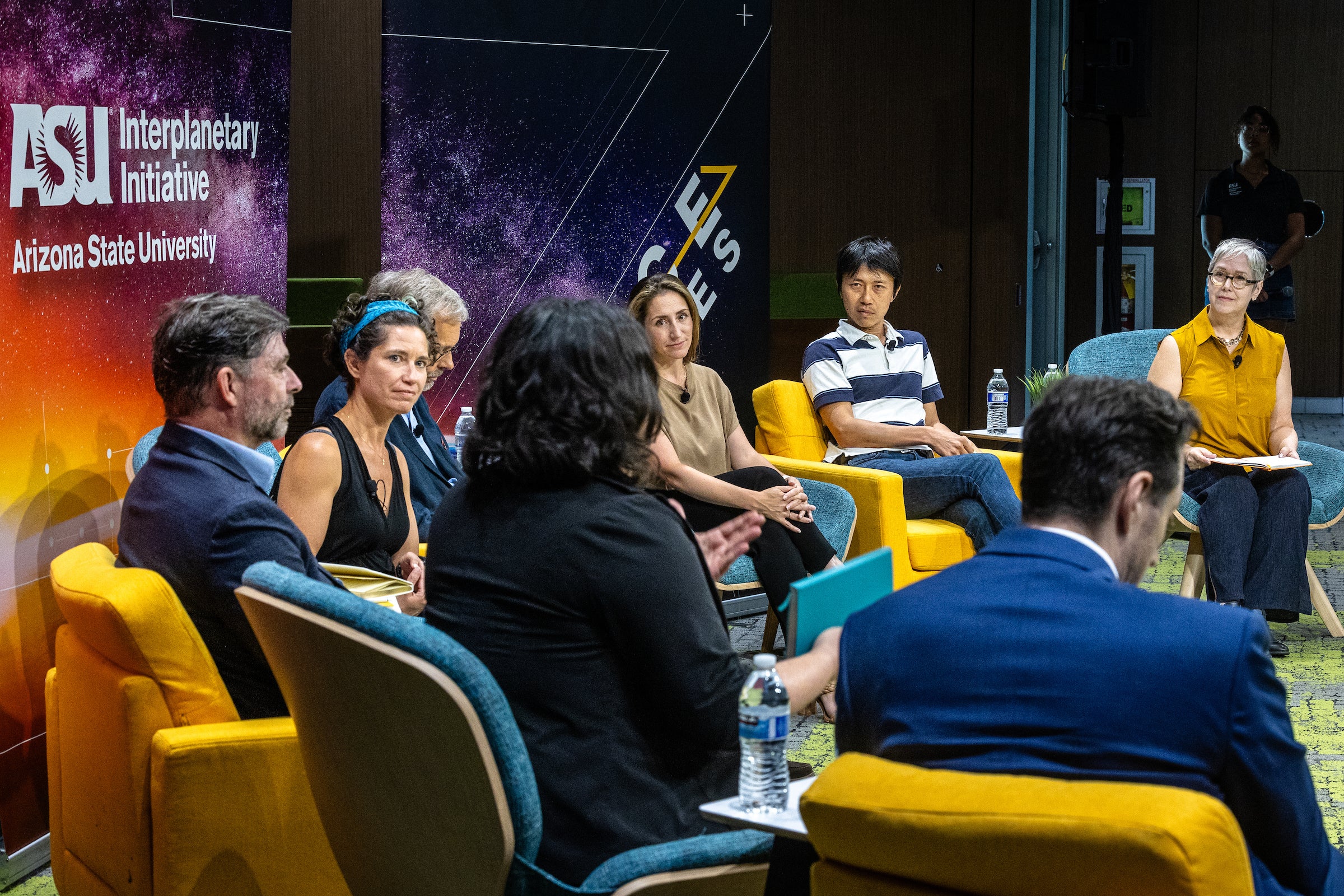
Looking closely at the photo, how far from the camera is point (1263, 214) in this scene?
8.11 metres

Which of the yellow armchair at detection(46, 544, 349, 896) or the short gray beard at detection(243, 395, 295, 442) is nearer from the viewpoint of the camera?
the yellow armchair at detection(46, 544, 349, 896)

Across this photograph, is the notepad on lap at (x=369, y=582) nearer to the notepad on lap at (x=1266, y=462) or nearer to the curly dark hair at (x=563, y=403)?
the curly dark hair at (x=563, y=403)

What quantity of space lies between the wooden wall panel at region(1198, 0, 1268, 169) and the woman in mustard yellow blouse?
584 centimetres

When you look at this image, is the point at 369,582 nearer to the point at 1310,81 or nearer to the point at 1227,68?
the point at 1227,68

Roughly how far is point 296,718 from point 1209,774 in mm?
1235

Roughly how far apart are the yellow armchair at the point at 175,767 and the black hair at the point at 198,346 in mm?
351

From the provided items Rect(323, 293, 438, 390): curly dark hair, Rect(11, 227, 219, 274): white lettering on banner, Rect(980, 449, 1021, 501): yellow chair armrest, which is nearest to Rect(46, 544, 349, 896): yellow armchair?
Rect(11, 227, 219, 274): white lettering on banner

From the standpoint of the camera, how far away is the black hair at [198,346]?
2533 millimetres

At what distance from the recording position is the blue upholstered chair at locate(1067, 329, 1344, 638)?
482cm

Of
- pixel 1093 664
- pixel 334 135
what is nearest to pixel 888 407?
pixel 334 135

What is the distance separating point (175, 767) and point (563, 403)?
982 millimetres

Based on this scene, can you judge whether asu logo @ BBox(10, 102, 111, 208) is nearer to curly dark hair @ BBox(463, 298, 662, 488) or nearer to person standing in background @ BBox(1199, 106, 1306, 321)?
curly dark hair @ BBox(463, 298, 662, 488)

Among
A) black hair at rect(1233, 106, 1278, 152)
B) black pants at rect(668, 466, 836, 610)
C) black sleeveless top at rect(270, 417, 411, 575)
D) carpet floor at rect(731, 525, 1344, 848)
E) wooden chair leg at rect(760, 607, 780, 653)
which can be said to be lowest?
carpet floor at rect(731, 525, 1344, 848)

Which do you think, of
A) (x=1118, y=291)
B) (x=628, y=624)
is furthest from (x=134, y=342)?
(x=1118, y=291)
